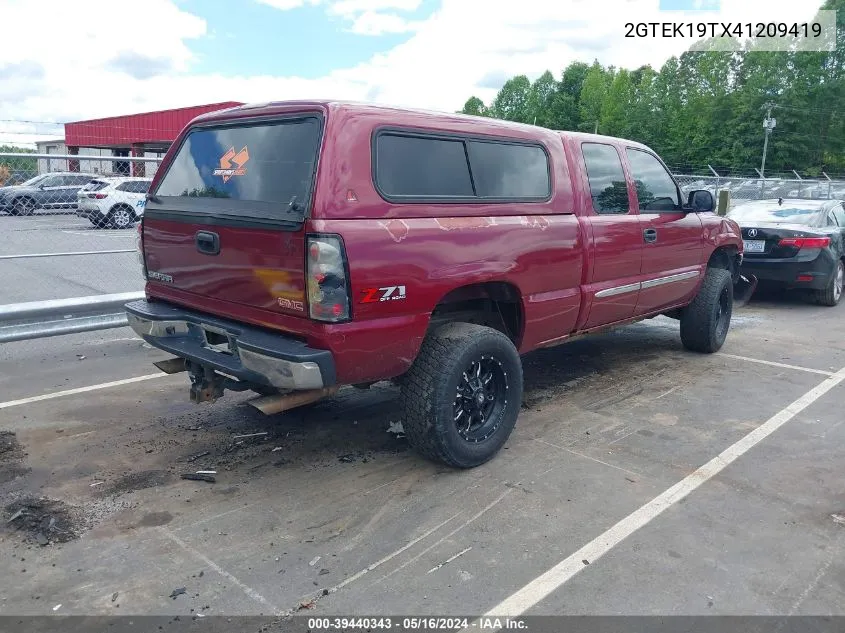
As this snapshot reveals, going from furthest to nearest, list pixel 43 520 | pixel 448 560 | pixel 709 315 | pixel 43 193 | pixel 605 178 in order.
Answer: pixel 43 193 → pixel 709 315 → pixel 605 178 → pixel 43 520 → pixel 448 560

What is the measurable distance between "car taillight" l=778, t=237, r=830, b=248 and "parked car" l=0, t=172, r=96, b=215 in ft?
28.5

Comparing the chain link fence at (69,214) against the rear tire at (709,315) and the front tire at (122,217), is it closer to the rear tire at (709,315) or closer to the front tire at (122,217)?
the front tire at (122,217)

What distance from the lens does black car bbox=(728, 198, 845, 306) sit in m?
9.44

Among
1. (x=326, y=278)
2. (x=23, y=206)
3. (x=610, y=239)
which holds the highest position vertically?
(x=23, y=206)

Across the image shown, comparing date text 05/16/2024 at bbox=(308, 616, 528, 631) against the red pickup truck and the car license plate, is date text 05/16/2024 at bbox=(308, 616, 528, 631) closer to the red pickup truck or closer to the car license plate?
the red pickup truck

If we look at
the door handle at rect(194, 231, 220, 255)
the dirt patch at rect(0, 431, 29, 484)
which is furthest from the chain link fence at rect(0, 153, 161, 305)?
the door handle at rect(194, 231, 220, 255)

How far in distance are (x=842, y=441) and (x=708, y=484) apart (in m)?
1.42

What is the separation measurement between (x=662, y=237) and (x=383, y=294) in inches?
126

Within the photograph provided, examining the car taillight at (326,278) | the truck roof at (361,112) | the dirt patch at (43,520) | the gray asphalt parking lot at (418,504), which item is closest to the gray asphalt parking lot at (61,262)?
the gray asphalt parking lot at (418,504)

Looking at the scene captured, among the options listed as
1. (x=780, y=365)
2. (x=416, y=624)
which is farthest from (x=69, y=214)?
(x=780, y=365)

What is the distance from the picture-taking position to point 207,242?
395 centimetres

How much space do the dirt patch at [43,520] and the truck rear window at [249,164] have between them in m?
1.83

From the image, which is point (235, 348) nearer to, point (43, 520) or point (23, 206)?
point (43, 520)

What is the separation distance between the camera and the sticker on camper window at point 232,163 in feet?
13.2
